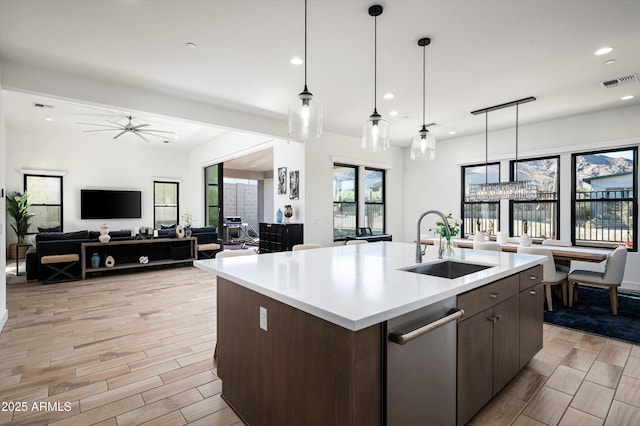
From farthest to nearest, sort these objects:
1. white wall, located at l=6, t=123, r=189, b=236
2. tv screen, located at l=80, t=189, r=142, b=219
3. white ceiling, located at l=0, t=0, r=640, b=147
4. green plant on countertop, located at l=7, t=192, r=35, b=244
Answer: tv screen, located at l=80, t=189, r=142, b=219 < white wall, located at l=6, t=123, r=189, b=236 < green plant on countertop, located at l=7, t=192, r=35, b=244 < white ceiling, located at l=0, t=0, r=640, b=147

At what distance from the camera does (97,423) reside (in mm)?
1843

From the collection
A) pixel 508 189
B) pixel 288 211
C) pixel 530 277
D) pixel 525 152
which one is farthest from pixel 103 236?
pixel 525 152

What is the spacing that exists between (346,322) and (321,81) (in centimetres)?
367

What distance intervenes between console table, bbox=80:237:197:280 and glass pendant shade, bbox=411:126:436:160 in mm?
5374

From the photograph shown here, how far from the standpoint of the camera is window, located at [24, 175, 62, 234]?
7.88m

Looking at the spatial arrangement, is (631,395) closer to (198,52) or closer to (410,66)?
(410,66)

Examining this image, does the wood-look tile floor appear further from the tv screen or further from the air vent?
the tv screen

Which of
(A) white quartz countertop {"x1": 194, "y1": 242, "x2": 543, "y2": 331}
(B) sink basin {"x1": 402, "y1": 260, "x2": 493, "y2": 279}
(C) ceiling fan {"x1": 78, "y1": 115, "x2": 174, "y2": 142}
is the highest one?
(C) ceiling fan {"x1": 78, "y1": 115, "x2": 174, "y2": 142}

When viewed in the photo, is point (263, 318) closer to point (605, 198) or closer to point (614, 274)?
point (614, 274)

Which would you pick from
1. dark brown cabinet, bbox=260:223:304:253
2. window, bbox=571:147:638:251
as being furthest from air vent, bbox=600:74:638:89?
dark brown cabinet, bbox=260:223:304:253

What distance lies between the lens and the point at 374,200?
7754 millimetres

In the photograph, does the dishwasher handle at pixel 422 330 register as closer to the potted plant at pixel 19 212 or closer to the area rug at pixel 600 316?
the area rug at pixel 600 316

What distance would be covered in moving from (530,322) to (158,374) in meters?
2.88

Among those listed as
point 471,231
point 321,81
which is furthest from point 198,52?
point 471,231
